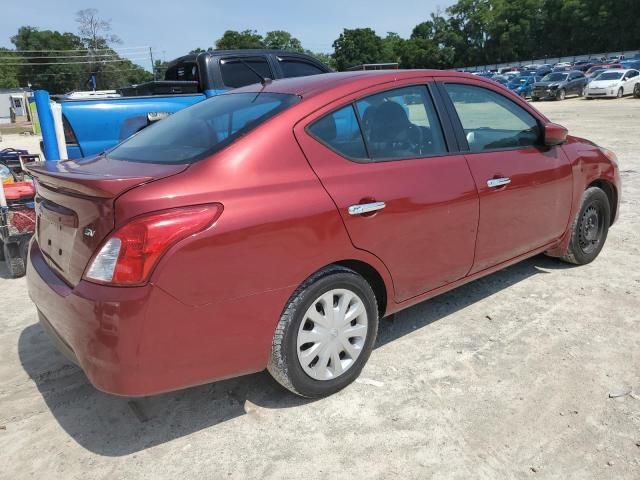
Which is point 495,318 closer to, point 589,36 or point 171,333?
point 171,333

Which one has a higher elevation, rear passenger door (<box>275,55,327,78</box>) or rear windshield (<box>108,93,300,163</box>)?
rear passenger door (<box>275,55,327,78</box>)

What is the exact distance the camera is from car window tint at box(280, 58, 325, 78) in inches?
277

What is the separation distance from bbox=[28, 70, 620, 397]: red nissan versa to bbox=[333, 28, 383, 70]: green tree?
103882 millimetres

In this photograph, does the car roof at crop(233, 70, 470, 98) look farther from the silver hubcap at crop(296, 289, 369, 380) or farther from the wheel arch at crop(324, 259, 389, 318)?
the silver hubcap at crop(296, 289, 369, 380)

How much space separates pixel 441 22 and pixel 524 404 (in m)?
117

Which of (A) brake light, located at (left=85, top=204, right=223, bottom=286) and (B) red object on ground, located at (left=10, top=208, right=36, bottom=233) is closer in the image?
(A) brake light, located at (left=85, top=204, right=223, bottom=286)

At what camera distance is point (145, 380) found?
227cm

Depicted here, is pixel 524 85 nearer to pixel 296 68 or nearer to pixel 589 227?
pixel 296 68

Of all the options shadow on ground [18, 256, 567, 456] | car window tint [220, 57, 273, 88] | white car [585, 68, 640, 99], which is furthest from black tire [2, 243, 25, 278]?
white car [585, 68, 640, 99]

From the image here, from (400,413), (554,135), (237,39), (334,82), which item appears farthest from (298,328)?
(237,39)

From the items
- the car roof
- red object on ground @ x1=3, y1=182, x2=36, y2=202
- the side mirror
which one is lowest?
red object on ground @ x1=3, y1=182, x2=36, y2=202

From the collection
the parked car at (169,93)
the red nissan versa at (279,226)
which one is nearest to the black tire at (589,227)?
the red nissan versa at (279,226)

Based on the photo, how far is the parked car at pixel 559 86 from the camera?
31750 millimetres

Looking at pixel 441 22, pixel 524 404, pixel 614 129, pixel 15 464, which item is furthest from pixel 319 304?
pixel 441 22
